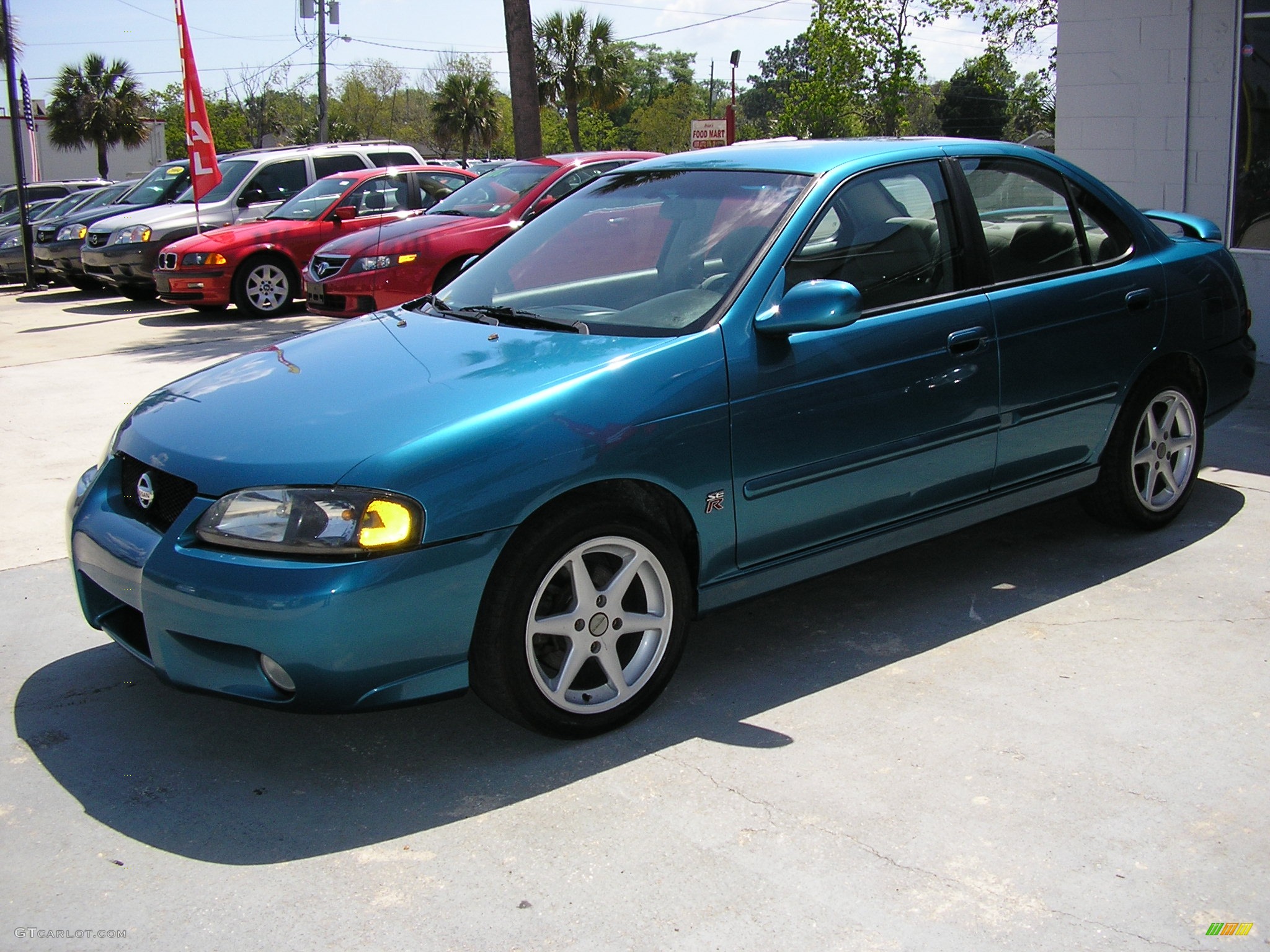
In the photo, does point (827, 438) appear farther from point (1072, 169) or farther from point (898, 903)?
point (1072, 169)

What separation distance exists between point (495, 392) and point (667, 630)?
2.86 ft

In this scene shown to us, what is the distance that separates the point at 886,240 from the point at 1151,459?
1735 mm

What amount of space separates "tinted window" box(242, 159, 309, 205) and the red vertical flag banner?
116cm

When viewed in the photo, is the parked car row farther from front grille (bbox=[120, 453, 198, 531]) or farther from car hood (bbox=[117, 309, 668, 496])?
front grille (bbox=[120, 453, 198, 531])

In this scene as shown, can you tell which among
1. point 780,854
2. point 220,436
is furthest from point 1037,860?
point 220,436

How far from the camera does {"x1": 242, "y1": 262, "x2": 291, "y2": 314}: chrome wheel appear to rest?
46.9 ft

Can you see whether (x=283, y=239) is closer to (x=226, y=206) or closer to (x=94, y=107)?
(x=226, y=206)

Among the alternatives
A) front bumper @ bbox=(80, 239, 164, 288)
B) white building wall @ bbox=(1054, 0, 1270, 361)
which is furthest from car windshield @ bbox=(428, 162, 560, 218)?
front bumper @ bbox=(80, 239, 164, 288)

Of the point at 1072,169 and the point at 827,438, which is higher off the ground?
the point at 1072,169

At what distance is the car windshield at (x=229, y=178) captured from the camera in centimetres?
1609

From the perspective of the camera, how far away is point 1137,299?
189 inches

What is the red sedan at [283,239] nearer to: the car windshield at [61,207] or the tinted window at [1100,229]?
the car windshield at [61,207]

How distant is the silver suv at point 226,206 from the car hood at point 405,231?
4.77 metres

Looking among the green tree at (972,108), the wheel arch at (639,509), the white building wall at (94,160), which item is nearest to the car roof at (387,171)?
the wheel arch at (639,509)
